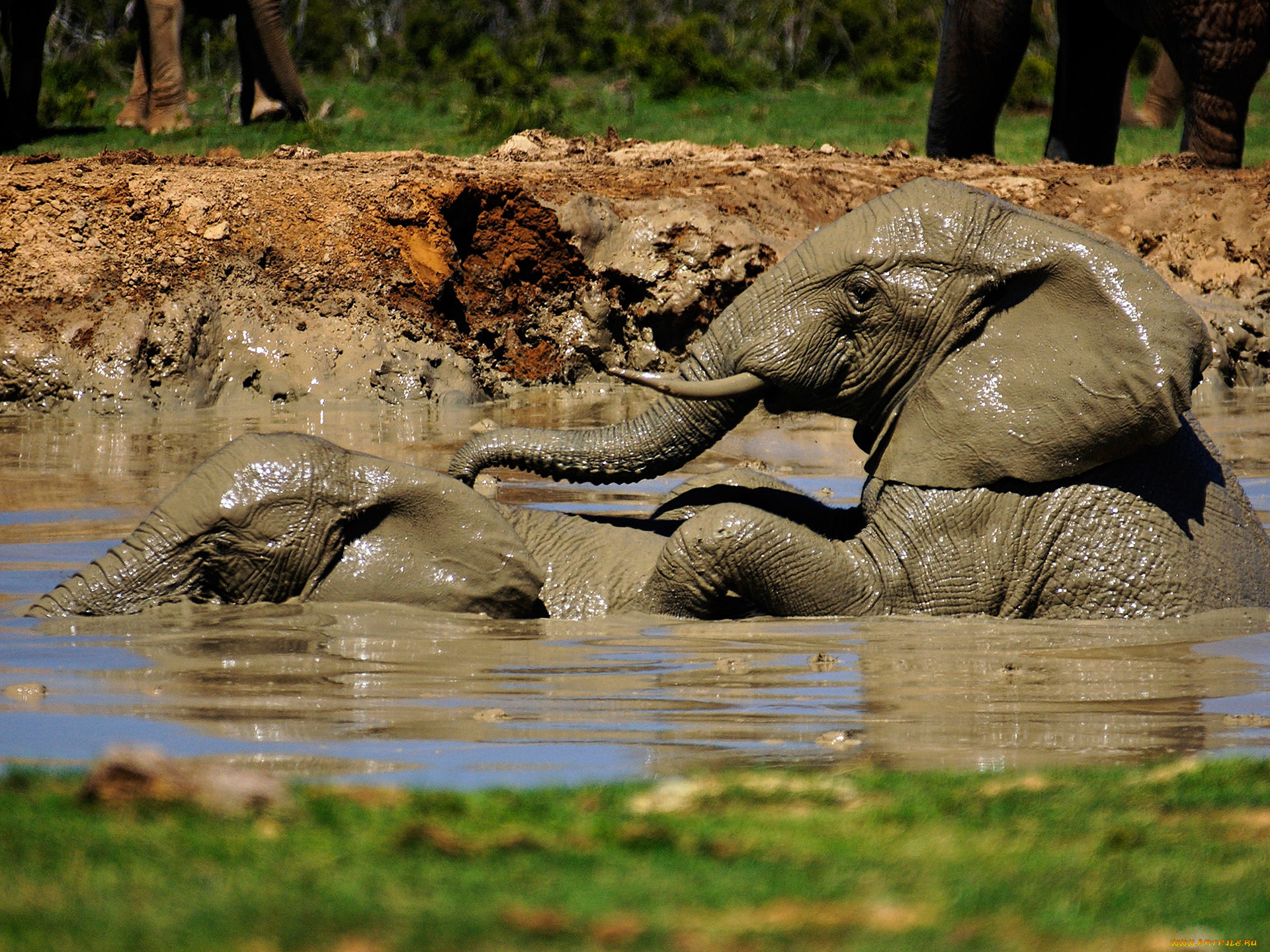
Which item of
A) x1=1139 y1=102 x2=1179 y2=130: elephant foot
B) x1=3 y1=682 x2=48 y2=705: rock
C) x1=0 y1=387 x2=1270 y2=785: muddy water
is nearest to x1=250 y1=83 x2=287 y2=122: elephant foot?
x1=1139 y1=102 x2=1179 y2=130: elephant foot

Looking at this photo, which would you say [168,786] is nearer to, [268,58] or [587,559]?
[587,559]

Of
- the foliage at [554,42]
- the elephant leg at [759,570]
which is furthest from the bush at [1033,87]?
the elephant leg at [759,570]

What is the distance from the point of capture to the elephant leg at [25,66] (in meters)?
17.7

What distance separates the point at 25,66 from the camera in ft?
59.3

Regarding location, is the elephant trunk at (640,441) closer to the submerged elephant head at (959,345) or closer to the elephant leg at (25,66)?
the submerged elephant head at (959,345)

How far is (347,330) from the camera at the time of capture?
11625mm

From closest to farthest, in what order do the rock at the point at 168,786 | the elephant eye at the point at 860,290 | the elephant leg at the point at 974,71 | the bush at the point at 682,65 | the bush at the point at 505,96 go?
the rock at the point at 168,786, the elephant eye at the point at 860,290, the elephant leg at the point at 974,71, the bush at the point at 505,96, the bush at the point at 682,65

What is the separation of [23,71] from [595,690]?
605 inches

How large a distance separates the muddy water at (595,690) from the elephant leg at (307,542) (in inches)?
4.0

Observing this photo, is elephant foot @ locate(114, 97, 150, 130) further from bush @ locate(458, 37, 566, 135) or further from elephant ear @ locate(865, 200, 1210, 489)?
elephant ear @ locate(865, 200, 1210, 489)

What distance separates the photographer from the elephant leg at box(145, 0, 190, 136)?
19.0 metres

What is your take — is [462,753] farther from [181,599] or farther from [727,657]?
[181,599]

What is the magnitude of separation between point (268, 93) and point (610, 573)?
14478mm

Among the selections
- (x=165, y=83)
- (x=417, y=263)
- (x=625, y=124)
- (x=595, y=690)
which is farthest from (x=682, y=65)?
(x=595, y=690)
